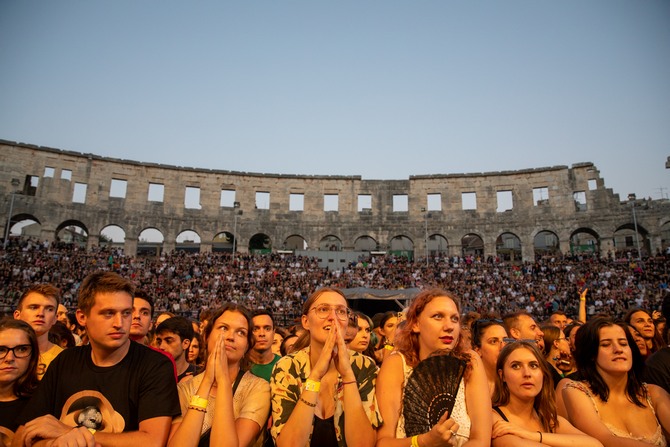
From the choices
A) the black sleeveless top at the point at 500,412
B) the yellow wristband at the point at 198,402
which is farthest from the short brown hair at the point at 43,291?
the black sleeveless top at the point at 500,412

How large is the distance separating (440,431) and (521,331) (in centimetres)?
365

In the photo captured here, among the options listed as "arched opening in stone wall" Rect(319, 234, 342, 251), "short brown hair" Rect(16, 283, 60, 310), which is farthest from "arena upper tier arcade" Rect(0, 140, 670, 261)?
"short brown hair" Rect(16, 283, 60, 310)

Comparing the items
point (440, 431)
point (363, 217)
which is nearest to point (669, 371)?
point (440, 431)

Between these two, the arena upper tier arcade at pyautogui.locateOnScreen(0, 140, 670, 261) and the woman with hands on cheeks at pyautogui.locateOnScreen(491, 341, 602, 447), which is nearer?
the woman with hands on cheeks at pyautogui.locateOnScreen(491, 341, 602, 447)

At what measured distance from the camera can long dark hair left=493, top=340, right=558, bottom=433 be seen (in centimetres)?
353

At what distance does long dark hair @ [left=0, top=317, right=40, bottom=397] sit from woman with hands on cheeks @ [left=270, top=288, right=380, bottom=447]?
2.01 meters

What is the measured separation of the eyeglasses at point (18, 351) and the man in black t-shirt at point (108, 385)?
0.55 metres

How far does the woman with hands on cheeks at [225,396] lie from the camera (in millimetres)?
3014

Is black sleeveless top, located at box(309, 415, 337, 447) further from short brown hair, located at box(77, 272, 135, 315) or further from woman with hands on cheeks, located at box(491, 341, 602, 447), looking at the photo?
short brown hair, located at box(77, 272, 135, 315)

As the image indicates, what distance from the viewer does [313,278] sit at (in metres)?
29.7

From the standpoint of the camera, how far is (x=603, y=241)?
32.5 meters

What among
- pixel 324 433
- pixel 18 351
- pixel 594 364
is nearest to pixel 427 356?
pixel 324 433

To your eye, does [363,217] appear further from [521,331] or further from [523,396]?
[523,396]

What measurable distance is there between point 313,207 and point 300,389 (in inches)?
1302
